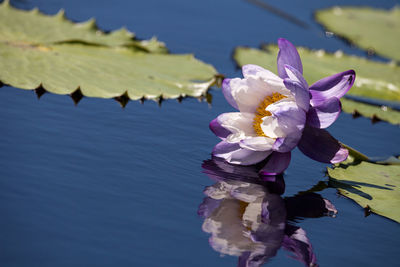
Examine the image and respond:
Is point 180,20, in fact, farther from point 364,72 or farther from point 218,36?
point 364,72

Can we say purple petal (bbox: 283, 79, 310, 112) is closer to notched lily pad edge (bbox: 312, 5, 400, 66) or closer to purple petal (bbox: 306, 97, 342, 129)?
purple petal (bbox: 306, 97, 342, 129)

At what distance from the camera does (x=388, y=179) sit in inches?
52.9

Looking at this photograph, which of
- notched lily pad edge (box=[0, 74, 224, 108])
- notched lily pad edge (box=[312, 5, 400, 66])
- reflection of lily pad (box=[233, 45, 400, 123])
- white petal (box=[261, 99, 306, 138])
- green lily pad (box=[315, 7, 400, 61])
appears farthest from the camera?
green lily pad (box=[315, 7, 400, 61])

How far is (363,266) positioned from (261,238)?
20 cm

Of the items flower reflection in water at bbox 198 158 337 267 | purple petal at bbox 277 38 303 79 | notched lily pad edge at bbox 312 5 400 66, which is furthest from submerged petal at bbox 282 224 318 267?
notched lily pad edge at bbox 312 5 400 66

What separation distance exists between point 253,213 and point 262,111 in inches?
11.9

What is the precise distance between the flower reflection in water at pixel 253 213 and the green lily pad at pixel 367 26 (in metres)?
1.64

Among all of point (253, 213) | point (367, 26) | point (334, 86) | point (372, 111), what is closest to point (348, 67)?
point (372, 111)

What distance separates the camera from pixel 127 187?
118 cm

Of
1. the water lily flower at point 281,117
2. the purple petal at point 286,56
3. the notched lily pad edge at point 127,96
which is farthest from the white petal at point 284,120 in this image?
the notched lily pad edge at point 127,96

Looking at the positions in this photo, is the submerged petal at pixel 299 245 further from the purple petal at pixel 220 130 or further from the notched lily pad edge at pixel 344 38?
the notched lily pad edge at pixel 344 38

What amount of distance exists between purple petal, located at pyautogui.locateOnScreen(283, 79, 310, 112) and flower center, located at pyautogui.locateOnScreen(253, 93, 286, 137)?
74 millimetres

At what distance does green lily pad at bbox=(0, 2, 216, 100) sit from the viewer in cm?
173

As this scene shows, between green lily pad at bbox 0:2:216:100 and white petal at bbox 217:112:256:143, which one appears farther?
green lily pad at bbox 0:2:216:100
